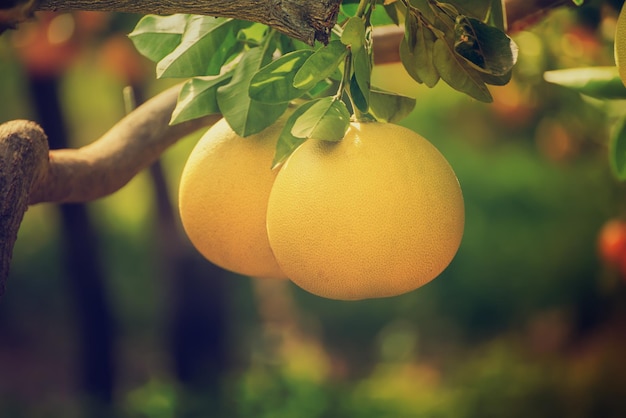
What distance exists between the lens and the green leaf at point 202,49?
676mm

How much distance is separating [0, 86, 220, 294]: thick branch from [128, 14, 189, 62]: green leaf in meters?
0.14

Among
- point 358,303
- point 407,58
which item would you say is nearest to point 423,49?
point 407,58

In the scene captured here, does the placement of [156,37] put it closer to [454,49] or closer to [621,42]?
[454,49]

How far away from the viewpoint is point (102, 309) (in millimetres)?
2848

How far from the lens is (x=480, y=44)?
0.61 meters

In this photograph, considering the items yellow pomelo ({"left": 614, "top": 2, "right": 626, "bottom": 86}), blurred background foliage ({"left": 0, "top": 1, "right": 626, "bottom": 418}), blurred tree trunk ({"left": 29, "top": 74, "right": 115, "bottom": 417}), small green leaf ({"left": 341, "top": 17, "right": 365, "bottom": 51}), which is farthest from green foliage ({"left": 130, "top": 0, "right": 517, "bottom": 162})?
blurred tree trunk ({"left": 29, "top": 74, "right": 115, "bottom": 417})

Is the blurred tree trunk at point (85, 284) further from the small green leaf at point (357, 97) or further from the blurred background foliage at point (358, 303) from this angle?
the small green leaf at point (357, 97)

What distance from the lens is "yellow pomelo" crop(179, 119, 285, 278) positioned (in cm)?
70

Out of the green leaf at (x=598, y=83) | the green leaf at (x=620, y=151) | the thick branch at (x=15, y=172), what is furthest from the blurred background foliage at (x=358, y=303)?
the thick branch at (x=15, y=172)

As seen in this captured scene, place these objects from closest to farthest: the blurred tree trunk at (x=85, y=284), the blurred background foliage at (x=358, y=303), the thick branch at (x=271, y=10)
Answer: the thick branch at (x=271, y=10)
the blurred background foliage at (x=358, y=303)
the blurred tree trunk at (x=85, y=284)

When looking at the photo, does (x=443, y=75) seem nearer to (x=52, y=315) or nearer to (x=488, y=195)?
(x=488, y=195)

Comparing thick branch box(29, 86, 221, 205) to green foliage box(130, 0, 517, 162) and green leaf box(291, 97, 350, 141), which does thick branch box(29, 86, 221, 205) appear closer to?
green foliage box(130, 0, 517, 162)

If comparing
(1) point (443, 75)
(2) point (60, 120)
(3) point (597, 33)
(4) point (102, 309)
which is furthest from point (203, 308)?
(1) point (443, 75)

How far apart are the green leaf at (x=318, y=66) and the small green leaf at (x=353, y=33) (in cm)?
2
